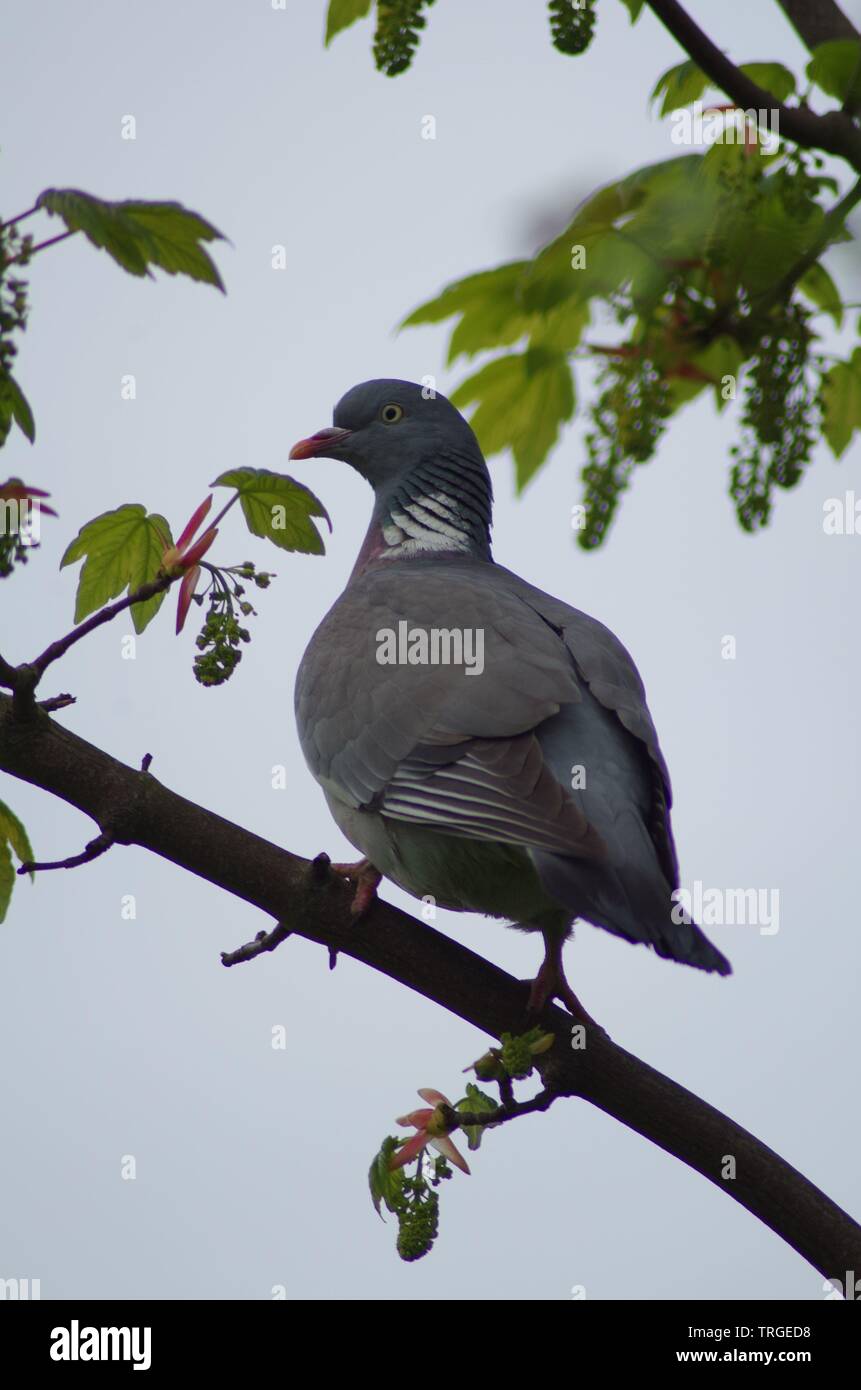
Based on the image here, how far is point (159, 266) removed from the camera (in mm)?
2387

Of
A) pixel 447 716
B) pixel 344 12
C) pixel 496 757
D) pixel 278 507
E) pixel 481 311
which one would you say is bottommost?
pixel 496 757

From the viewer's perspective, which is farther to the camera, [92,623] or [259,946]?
[259,946]

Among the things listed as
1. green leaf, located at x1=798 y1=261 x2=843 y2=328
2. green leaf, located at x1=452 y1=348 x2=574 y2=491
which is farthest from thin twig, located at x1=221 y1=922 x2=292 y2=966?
green leaf, located at x1=798 y1=261 x2=843 y2=328

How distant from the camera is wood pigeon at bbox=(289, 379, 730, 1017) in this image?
3.33 metres

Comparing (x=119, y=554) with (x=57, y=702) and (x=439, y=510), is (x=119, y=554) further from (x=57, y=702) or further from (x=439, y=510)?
(x=439, y=510)

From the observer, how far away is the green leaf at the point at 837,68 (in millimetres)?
2688

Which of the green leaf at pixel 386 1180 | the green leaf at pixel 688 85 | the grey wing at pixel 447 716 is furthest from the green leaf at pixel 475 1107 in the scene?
the green leaf at pixel 688 85

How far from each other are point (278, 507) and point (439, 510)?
8.00 feet

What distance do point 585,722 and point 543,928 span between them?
2.01ft

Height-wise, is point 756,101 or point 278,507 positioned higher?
point 756,101

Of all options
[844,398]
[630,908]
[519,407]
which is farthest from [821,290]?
[630,908]

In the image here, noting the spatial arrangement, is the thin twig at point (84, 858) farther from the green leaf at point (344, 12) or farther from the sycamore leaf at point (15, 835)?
the green leaf at point (344, 12)

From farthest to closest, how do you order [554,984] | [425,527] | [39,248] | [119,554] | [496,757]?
[425,527], [554,984], [496,757], [119,554], [39,248]

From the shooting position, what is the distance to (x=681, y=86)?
306 centimetres
